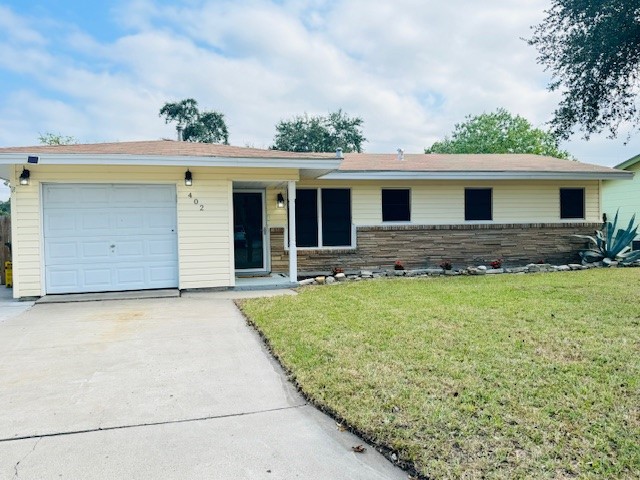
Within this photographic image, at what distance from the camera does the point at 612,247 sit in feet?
40.2

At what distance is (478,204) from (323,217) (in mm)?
4468

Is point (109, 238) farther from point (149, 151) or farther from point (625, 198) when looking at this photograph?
point (625, 198)

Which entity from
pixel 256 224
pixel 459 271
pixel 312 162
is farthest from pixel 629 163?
pixel 256 224

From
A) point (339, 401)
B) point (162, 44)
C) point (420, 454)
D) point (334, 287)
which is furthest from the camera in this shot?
point (162, 44)

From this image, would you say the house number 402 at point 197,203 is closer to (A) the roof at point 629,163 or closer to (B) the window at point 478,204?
(B) the window at point 478,204

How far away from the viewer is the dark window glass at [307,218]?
1148 cm

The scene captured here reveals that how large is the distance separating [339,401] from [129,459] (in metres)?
1.49

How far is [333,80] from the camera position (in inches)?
916

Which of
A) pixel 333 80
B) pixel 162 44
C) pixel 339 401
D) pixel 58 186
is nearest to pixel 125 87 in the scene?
pixel 162 44

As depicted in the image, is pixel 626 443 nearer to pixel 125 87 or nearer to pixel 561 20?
pixel 561 20

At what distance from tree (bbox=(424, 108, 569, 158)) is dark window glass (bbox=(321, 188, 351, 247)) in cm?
2772

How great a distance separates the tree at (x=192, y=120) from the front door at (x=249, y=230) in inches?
689

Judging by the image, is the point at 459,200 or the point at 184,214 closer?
the point at 184,214

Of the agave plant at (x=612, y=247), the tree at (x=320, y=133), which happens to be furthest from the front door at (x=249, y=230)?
the tree at (x=320, y=133)
